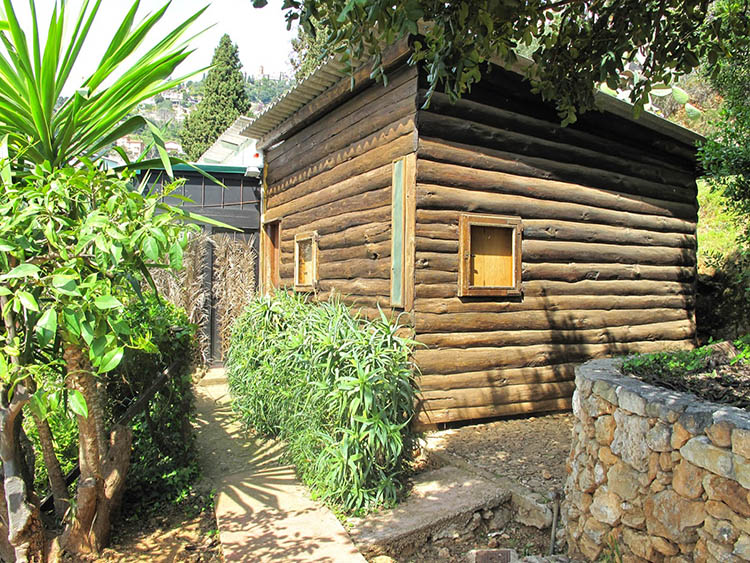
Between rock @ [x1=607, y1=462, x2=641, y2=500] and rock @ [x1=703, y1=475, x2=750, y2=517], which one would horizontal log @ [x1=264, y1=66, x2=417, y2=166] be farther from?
rock @ [x1=703, y1=475, x2=750, y2=517]

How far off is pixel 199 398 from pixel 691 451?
6542 millimetres

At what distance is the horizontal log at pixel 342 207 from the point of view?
549cm

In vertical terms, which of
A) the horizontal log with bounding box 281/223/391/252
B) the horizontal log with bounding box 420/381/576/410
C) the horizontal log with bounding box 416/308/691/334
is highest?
the horizontal log with bounding box 281/223/391/252

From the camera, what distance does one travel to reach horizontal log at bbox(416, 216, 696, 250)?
500 cm

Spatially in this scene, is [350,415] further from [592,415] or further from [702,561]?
[702,561]

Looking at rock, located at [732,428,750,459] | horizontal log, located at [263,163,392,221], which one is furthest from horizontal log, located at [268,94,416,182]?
rock, located at [732,428,750,459]

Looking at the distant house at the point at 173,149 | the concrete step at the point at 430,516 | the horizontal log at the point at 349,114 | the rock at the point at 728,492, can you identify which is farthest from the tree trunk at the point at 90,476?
the horizontal log at the point at 349,114

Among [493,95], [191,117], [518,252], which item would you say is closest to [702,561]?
[518,252]

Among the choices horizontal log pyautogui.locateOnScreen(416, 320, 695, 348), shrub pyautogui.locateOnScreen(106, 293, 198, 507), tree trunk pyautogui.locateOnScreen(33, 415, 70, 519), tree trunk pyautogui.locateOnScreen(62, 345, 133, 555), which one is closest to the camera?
tree trunk pyautogui.locateOnScreen(62, 345, 133, 555)

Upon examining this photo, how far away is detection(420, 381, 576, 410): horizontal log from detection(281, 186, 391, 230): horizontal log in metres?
2.05

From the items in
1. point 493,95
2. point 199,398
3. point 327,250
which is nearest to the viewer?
point 493,95

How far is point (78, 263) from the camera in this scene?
95.2 inches

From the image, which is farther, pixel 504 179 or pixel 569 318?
pixel 569 318

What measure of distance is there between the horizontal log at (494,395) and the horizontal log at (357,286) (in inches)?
46.3
